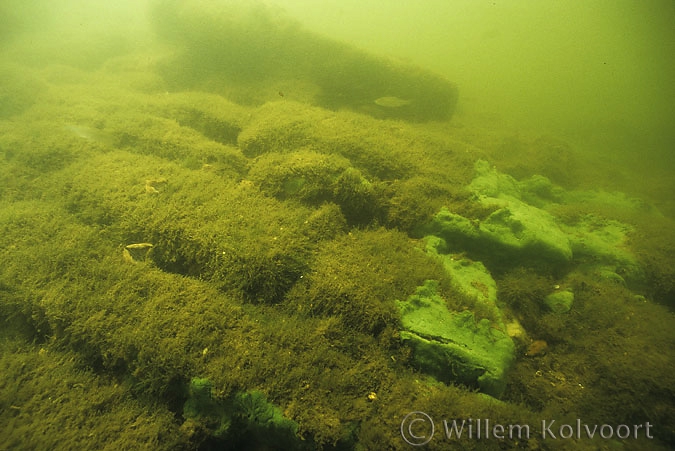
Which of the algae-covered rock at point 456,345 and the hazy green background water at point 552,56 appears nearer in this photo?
the algae-covered rock at point 456,345

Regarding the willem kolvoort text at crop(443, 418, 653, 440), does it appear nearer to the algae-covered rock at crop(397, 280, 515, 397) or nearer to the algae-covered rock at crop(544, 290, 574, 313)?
the algae-covered rock at crop(397, 280, 515, 397)

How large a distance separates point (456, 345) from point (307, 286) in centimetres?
235

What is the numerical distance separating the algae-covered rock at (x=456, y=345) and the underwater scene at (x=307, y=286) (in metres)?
0.03

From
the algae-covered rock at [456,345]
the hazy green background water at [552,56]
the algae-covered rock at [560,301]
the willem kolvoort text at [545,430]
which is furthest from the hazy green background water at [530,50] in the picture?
the willem kolvoort text at [545,430]

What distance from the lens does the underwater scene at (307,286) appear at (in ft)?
11.7

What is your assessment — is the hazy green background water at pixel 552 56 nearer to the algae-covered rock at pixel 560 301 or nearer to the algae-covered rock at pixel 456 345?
the algae-covered rock at pixel 560 301

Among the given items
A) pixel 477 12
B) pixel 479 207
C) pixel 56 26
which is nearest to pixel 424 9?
pixel 477 12

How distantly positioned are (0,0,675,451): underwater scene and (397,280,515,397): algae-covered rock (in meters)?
0.03

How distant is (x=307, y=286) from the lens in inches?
187

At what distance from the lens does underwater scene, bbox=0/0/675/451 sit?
357cm

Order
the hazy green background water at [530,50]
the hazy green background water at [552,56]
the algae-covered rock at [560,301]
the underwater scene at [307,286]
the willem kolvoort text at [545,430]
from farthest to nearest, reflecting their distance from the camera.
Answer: the hazy green background water at [552,56]
the hazy green background water at [530,50]
the algae-covered rock at [560,301]
the underwater scene at [307,286]
the willem kolvoort text at [545,430]

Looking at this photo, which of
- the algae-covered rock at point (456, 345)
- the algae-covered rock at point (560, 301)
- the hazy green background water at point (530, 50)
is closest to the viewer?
the algae-covered rock at point (456, 345)

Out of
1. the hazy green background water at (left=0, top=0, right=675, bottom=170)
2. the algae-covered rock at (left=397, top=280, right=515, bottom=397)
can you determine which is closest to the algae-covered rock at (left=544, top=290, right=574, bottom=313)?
the algae-covered rock at (left=397, top=280, right=515, bottom=397)

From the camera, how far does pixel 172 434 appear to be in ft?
11.7
